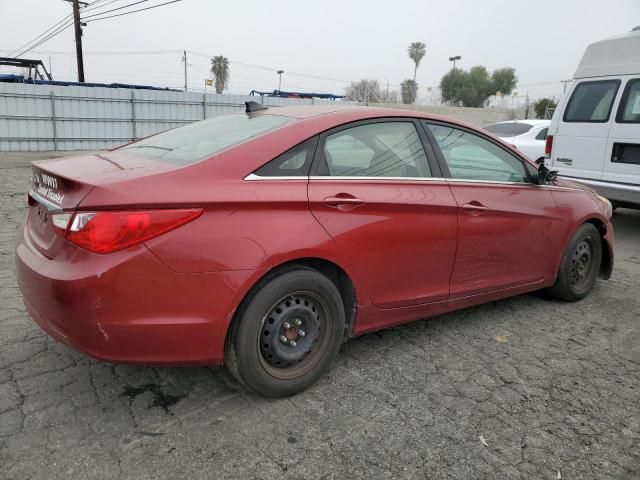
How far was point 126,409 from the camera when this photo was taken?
256 centimetres

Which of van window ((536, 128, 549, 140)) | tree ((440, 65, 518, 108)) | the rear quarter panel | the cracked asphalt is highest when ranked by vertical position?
tree ((440, 65, 518, 108))

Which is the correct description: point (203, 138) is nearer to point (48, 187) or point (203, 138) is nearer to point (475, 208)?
point (48, 187)

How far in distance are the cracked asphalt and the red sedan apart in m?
0.28

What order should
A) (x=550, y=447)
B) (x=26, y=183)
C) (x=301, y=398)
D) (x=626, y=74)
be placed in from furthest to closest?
(x=26, y=183)
(x=626, y=74)
(x=301, y=398)
(x=550, y=447)

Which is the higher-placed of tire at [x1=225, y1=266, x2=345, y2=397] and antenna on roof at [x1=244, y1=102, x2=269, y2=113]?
antenna on roof at [x1=244, y1=102, x2=269, y2=113]

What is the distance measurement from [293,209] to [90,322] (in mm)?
1062

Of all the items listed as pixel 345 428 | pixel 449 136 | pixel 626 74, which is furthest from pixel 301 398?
pixel 626 74

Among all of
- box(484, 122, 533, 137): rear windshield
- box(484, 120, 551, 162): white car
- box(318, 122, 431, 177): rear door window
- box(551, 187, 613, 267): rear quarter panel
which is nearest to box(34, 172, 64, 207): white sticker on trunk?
box(318, 122, 431, 177): rear door window

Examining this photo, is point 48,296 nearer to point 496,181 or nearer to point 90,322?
point 90,322

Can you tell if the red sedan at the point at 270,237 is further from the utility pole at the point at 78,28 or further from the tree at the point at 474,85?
the tree at the point at 474,85

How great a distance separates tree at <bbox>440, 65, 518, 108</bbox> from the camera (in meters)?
75.9

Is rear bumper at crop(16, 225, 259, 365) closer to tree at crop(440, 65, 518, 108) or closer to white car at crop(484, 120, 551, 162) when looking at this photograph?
white car at crop(484, 120, 551, 162)

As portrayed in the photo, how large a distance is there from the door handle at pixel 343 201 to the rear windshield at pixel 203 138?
1.75 ft

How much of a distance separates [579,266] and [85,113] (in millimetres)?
18947
